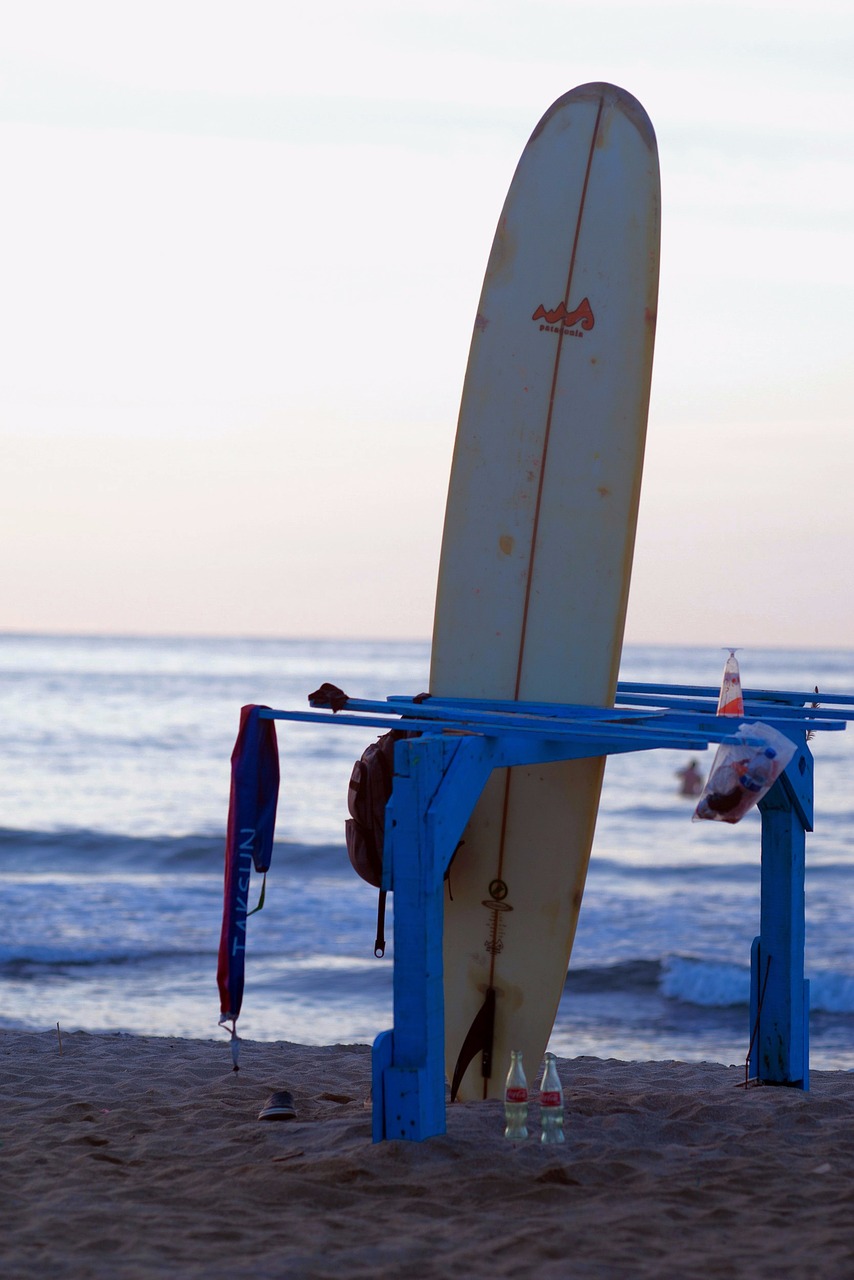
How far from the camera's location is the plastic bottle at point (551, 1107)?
4.13 metres

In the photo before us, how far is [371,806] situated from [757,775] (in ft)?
4.51

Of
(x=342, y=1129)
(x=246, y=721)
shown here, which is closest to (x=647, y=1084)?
(x=342, y=1129)

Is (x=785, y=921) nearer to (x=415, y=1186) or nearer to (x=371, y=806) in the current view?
(x=371, y=806)

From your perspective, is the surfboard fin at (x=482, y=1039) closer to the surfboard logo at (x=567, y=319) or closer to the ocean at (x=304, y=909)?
the surfboard logo at (x=567, y=319)

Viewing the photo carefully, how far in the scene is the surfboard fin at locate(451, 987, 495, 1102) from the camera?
4.93 m

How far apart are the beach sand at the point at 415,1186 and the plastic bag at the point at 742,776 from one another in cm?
108

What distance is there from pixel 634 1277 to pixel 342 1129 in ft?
4.63

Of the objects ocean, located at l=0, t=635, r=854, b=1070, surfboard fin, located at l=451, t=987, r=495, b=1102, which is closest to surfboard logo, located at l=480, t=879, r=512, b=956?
surfboard fin, located at l=451, t=987, r=495, b=1102

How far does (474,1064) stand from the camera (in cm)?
493

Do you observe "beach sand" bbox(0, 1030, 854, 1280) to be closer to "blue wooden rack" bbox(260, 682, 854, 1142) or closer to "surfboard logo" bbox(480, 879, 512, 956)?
"blue wooden rack" bbox(260, 682, 854, 1142)

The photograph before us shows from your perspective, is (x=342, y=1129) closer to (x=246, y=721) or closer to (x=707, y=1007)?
(x=246, y=721)

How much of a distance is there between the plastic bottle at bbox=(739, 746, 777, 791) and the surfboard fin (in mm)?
1615

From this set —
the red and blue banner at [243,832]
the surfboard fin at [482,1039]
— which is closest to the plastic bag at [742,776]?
the red and blue banner at [243,832]

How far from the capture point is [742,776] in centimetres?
379
